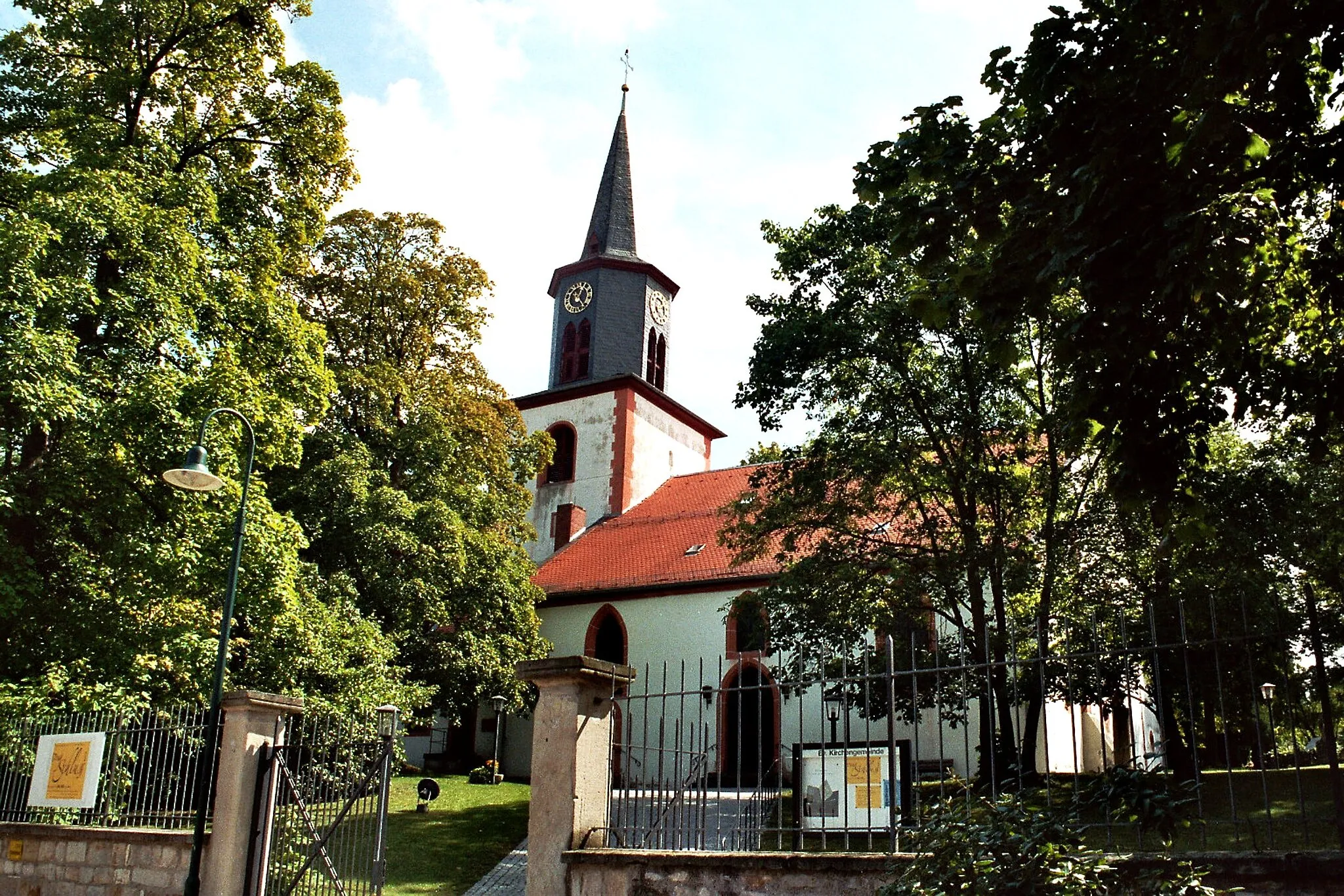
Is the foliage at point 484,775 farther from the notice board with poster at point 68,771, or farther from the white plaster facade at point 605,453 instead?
the notice board with poster at point 68,771

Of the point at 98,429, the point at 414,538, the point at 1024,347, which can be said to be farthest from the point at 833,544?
the point at 98,429

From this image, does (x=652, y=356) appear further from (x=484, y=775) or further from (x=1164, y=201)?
(x=1164, y=201)

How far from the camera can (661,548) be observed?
3195cm

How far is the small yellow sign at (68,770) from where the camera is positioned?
417 inches

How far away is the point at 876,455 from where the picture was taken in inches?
624

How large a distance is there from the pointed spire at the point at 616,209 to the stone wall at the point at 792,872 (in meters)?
29.7

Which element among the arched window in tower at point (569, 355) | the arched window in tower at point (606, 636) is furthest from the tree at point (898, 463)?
the arched window in tower at point (569, 355)

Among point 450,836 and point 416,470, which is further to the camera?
point 416,470

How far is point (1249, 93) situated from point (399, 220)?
20244 mm

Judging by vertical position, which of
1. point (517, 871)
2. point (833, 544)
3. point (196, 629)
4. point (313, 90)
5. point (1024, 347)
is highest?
point (313, 90)

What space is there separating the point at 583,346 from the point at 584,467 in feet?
12.4

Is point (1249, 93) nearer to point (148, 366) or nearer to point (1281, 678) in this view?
point (1281, 678)

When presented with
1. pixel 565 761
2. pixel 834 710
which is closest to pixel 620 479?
pixel 834 710

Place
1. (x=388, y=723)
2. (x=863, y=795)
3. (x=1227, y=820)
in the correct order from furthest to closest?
(x=388, y=723) < (x=863, y=795) < (x=1227, y=820)
